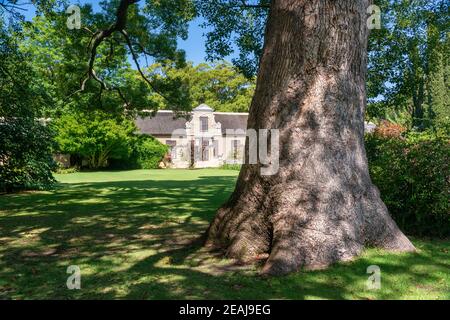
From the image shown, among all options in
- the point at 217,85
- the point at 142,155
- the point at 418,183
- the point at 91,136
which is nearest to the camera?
the point at 418,183

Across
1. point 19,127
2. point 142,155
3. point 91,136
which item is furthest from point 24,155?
point 142,155

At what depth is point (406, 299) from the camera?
15.6ft

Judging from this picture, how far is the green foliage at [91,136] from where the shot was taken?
37781 millimetres

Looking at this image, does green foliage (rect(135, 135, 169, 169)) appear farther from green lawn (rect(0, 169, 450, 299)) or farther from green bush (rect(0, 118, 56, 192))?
green lawn (rect(0, 169, 450, 299))

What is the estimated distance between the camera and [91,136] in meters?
38.5

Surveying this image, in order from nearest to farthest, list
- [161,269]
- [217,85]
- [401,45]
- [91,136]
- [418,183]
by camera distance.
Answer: [161,269]
[418,183]
[401,45]
[91,136]
[217,85]

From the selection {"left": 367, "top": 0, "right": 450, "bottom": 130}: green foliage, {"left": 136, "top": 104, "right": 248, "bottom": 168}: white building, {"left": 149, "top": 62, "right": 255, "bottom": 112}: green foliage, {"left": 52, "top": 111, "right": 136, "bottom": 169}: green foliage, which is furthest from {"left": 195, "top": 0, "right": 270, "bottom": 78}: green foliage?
{"left": 149, "top": 62, "right": 255, "bottom": 112}: green foliage

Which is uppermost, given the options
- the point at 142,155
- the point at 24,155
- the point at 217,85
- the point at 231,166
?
the point at 217,85

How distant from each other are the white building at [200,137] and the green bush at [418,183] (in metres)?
40.8

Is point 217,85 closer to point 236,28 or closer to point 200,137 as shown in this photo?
point 200,137

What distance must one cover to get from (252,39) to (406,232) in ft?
32.1

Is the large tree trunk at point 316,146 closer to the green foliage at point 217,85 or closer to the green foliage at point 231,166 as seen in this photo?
the green foliage at point 231,166

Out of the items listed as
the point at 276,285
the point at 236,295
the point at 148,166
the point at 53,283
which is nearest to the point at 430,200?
the point at 276,285

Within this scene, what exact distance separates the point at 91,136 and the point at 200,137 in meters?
15.9
